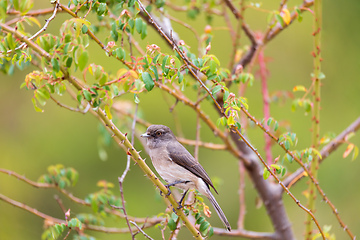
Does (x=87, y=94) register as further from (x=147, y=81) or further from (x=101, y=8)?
(x=101, y=8)

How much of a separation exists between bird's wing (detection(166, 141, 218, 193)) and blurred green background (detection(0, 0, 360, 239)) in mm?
4077

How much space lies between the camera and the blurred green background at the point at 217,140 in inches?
354

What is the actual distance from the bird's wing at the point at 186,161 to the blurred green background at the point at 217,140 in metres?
4.08

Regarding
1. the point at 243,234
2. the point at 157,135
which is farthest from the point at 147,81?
the point at 243,234

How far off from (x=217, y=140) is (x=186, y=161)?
549 cm

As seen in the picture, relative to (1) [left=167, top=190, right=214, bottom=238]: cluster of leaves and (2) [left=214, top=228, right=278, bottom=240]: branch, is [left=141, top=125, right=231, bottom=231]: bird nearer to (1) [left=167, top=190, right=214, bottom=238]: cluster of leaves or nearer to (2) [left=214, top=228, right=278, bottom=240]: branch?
(2) [left=214, top=228, right=278, bottom=240]: branch

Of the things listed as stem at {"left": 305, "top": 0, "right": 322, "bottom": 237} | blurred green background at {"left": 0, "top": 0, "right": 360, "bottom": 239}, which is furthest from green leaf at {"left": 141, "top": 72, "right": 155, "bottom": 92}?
blurred green background at {"left": 0, "top": 0, "right": 360, "bottom": 239}

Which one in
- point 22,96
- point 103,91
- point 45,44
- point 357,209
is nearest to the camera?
point 45,44

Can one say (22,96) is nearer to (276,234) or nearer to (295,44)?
(295,44)

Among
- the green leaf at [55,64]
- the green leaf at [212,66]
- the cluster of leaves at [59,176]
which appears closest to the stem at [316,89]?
the green leaf at [212,66]

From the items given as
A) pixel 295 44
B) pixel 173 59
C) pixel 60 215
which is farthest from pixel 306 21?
pixel 173 59

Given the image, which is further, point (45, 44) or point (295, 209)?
point (295, 209)

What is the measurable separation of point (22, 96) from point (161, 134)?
7503 millimetres

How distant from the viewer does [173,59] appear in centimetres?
318
